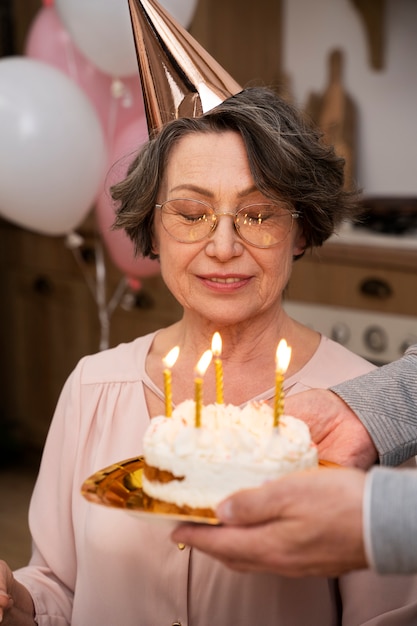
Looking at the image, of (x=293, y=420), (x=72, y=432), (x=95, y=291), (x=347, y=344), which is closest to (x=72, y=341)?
(x=95, y=291)

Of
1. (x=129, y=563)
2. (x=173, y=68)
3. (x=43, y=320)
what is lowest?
(x=43, y=320)

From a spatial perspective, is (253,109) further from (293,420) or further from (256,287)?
(293,420)

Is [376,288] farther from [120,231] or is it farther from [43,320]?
[43,320]

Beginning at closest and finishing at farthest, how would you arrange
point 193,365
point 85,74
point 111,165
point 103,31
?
point 193,365, point 111,165, point 103,31, point 85,74

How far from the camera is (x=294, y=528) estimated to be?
99cm

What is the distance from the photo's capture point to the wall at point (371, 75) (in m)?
3.65

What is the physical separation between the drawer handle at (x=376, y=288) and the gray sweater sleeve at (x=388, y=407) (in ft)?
5.77

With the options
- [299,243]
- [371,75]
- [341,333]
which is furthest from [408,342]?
[299,243]

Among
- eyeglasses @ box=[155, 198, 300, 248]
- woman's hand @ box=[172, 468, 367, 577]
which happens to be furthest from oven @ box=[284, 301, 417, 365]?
woman's hand @ box=[172, 468, 367, 577]

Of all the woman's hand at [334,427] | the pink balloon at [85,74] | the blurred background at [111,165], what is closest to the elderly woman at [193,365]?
the woman's hand at [334,427]

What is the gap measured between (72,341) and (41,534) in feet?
8.18

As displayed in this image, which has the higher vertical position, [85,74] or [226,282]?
[85,74]

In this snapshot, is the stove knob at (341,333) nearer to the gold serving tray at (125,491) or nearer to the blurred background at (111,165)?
the blurred background at (111,165)

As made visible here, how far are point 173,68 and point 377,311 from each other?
1.77 m
